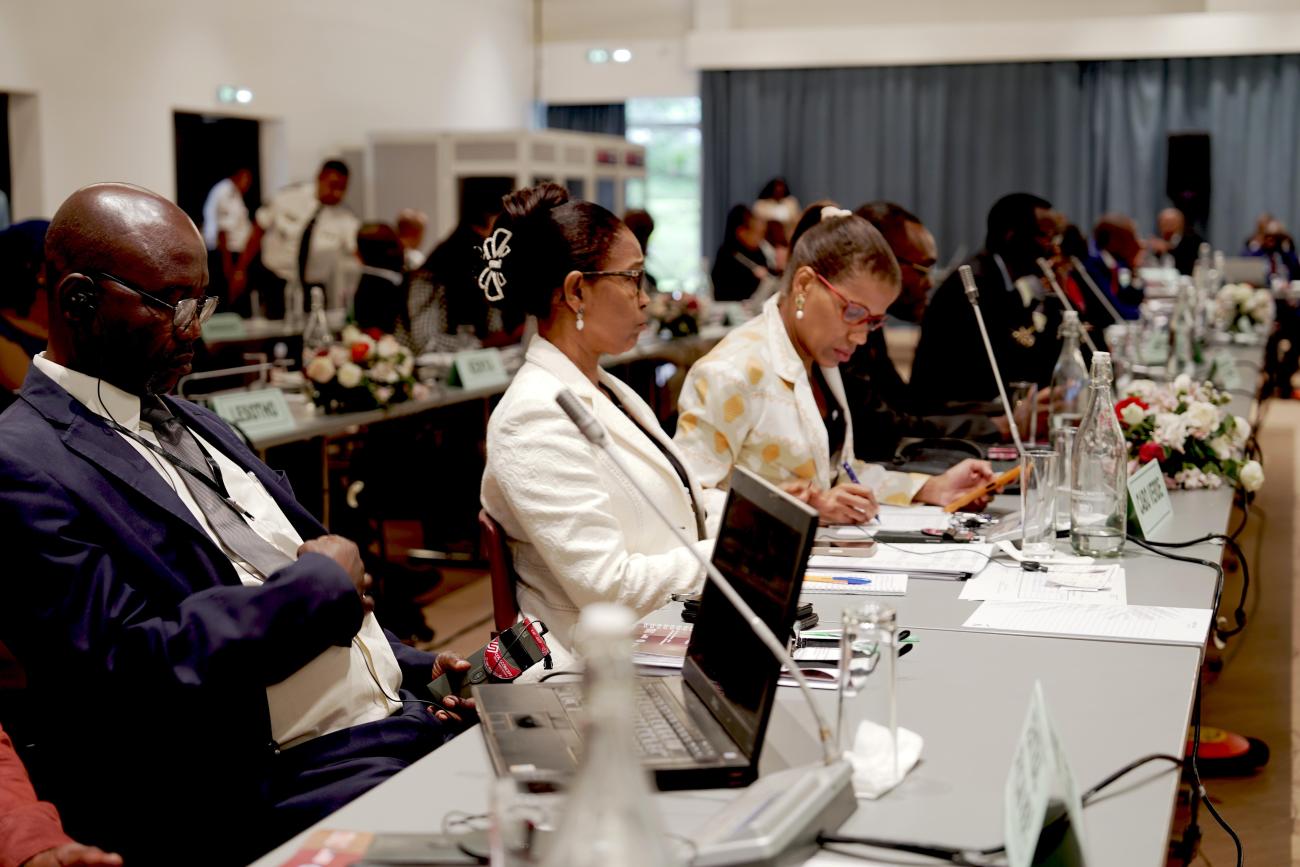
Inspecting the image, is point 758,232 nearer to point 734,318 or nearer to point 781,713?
point 734,318

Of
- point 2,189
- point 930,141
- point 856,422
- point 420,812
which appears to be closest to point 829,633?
point 420,812

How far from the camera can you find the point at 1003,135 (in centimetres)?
1277

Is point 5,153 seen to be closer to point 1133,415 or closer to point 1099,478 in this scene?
point 1133,415

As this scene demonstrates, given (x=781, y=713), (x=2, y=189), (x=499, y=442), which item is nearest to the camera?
(x=781, y=713)

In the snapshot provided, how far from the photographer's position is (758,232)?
378 inches

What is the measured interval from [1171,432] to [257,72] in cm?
787

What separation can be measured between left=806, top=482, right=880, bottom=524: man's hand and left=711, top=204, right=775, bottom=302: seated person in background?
681 cm

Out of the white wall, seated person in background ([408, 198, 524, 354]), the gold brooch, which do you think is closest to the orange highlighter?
the gold brooch

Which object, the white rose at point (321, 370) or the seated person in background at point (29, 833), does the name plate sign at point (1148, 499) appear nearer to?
the seated person in background at point (29, 833)

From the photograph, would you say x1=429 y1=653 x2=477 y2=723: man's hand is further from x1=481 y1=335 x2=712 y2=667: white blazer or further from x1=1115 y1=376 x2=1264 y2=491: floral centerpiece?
x1=1115 y1=376 x2=1264 y2=491: floral centerpiece

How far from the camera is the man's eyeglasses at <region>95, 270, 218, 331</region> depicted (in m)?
1.70

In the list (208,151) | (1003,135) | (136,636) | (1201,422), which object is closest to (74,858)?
(136,636)

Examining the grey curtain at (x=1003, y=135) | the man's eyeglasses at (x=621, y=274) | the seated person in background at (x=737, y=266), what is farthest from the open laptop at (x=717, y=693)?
the grey curtain at (x=1003, y=135)

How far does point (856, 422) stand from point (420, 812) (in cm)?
241
